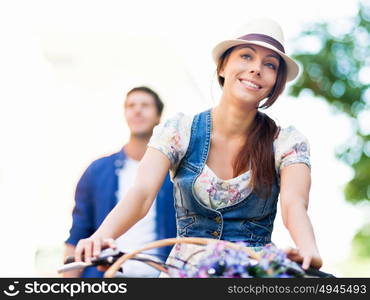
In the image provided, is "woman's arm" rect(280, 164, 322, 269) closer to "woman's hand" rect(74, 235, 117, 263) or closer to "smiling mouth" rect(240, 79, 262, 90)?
"smiling mouth" rect(240, 79, 262, 90)

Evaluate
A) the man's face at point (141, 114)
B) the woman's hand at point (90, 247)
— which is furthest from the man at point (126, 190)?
the woman's hand at point (90, 247)

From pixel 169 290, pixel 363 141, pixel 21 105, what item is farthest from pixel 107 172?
pixel 363 141

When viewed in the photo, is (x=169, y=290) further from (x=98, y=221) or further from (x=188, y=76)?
(x=188, y=76)

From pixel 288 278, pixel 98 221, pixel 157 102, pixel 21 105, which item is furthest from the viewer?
pixel 21 105

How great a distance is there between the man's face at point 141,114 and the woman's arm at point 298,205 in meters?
1.66

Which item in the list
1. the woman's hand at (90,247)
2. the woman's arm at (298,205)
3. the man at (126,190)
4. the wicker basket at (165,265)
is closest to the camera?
the wicker basket at (165,265)

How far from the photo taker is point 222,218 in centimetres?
255

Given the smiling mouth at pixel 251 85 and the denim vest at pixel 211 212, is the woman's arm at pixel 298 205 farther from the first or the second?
the smiling mouth at pixel 251 85

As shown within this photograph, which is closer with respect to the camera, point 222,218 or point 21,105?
point 222,218

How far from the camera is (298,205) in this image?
2357mm

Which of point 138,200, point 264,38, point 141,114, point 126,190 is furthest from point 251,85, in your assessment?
point 141,114

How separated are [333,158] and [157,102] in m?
6.30

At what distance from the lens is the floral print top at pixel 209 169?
2543 millimetres

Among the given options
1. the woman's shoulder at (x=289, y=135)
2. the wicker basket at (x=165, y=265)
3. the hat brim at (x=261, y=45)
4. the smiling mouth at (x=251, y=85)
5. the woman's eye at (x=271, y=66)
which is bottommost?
the wicker basket at (x=165, y=265)
